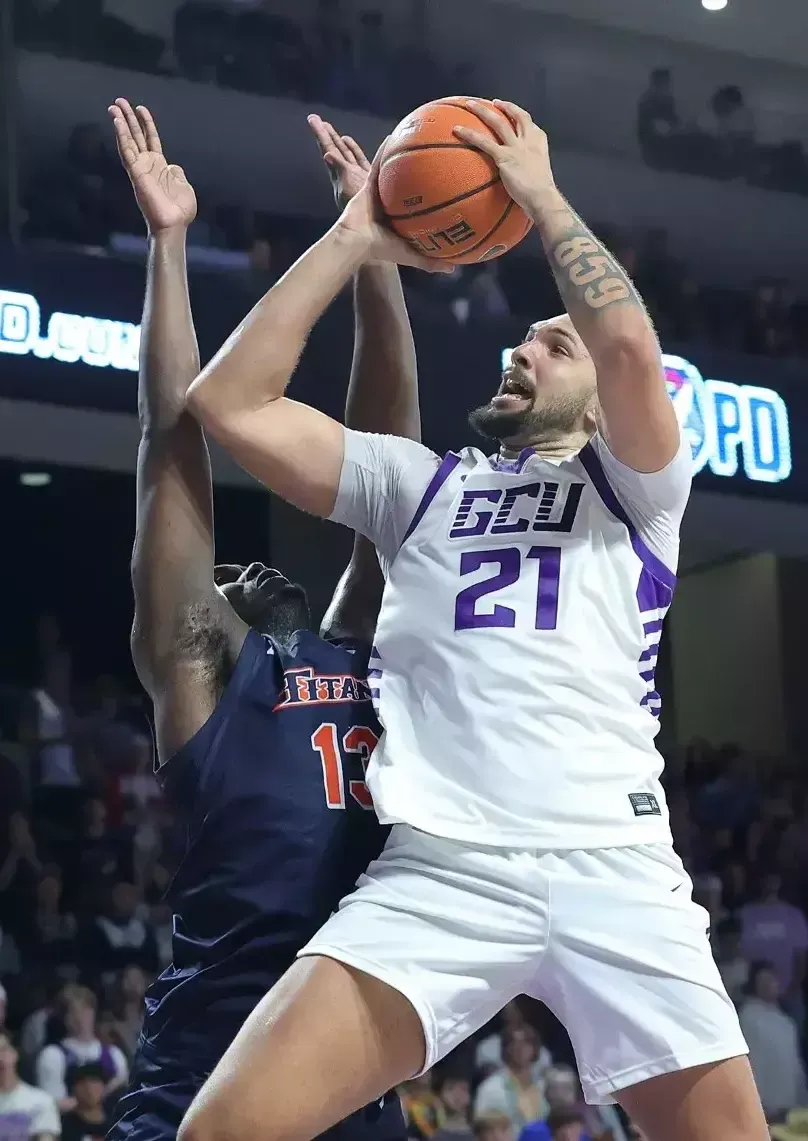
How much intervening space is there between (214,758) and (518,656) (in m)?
0.60

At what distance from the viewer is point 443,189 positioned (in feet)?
8.38

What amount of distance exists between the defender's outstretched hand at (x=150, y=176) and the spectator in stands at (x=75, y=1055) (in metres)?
4.77

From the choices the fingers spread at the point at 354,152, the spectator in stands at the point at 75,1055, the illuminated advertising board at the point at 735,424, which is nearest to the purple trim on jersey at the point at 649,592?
the fingers spread at the point at 354,152

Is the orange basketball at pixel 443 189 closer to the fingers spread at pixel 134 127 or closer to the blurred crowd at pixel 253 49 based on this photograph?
the fingers spread at pixel 134 127

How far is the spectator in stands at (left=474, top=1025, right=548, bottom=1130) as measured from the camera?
7312 millimetres

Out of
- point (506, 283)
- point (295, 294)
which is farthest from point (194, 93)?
point (295, 294)

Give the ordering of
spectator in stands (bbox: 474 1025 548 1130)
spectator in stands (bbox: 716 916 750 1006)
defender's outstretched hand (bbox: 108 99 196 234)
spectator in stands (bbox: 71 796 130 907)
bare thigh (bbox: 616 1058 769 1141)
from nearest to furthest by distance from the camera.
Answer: bare thigh (bbox: 616 1058 769 1141) → defender's outstretched hand (bbox: 108 99 196 234) → spectator in stands (bbox: 474 1025 548 1130) → spectator in stands (bbox: 71 796 130 907) → spectator in stands (bbox: 716 916 750 1006)

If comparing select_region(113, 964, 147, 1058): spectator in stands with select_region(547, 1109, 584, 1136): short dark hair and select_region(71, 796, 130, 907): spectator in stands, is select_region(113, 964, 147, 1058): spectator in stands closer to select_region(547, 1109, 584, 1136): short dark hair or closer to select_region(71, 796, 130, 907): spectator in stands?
select_region(71, 796, 130, 907): spectator in stands

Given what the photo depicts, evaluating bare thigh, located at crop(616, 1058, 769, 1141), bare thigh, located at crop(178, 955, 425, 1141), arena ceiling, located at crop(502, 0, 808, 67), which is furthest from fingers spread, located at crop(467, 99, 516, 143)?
arena ceiling, located at crop(502, 0, 808, 67)

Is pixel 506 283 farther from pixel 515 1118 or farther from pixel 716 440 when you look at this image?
pixel 515 1118

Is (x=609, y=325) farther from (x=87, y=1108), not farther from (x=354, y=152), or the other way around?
(x=87, y=1108)

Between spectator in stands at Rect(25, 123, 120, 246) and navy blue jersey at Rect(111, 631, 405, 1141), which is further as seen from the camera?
spectator in stands at Rect(25, 123, 120, 246)

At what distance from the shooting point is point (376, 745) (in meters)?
2.54

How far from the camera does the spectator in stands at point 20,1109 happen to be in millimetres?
6254
